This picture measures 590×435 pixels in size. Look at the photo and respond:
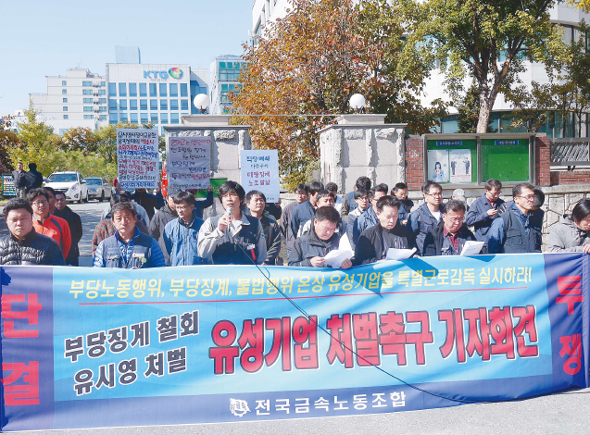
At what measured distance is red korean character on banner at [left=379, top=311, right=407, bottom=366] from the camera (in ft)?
14.7

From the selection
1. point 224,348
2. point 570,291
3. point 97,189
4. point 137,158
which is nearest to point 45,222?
point 137,158

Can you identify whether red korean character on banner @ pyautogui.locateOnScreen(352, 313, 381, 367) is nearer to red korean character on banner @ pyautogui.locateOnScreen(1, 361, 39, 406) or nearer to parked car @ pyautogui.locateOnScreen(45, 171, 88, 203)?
red korean character on banner @ pyautogui.locateOnScreen(1, 361, 39, 406)

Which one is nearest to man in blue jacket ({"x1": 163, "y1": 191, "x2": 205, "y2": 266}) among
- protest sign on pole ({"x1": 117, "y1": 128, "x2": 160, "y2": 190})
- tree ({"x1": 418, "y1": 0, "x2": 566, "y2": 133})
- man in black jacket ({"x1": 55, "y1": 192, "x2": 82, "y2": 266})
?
man in black jacket ({"x1": 55, "y1": 192, "x2": 82, "y2": 266})

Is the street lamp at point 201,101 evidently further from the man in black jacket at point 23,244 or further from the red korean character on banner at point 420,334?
the red korean character on banner at point 420,334

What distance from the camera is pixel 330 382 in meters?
4.37

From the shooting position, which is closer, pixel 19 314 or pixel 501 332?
pixel 19 314

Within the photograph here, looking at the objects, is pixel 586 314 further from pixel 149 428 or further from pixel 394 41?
pixel 394 41

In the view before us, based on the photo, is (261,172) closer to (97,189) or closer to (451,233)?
(451,233)

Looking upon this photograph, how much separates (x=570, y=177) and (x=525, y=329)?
10345 millimetres

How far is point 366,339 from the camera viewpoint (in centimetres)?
448

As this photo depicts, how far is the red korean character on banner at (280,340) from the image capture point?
14.4 feet

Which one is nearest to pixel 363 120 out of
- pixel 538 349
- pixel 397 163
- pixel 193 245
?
pixel 397 163

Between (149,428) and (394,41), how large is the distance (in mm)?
16872

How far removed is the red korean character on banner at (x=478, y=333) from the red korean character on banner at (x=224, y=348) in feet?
6.43
